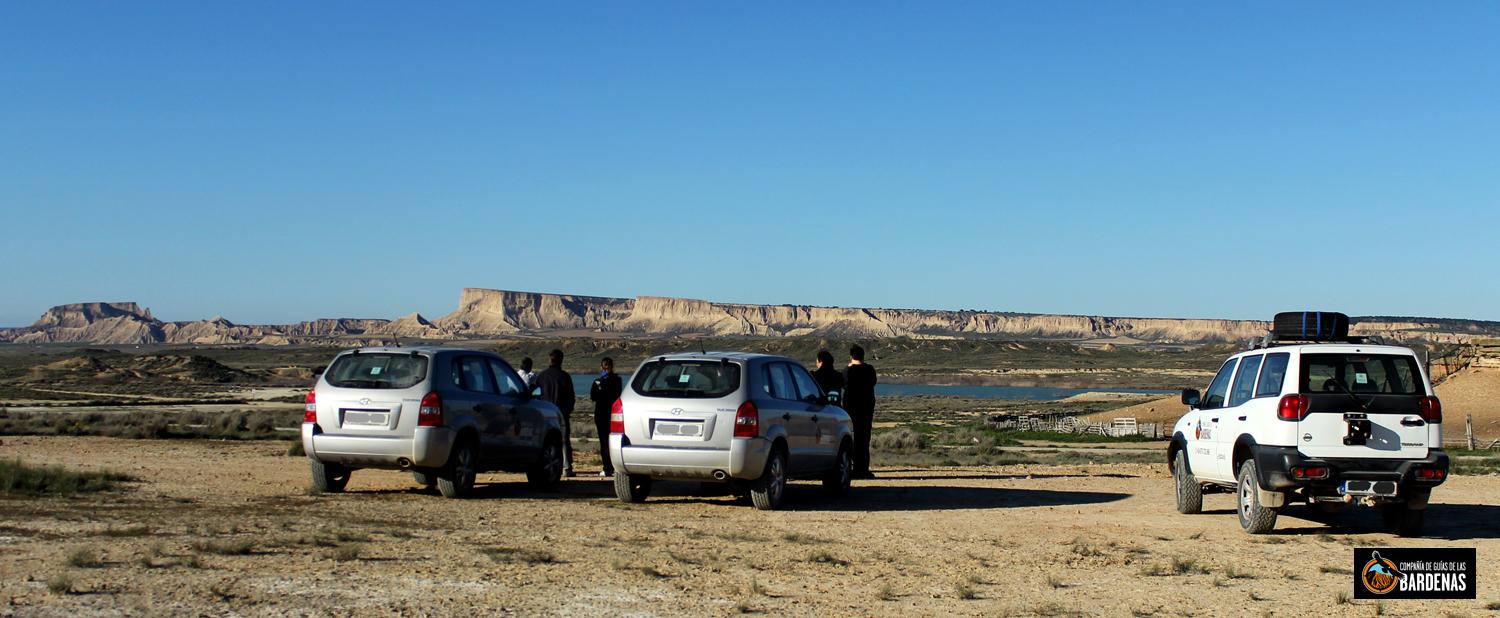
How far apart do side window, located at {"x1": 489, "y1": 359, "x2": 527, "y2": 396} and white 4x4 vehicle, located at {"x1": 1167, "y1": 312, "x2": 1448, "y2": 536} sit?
776cm

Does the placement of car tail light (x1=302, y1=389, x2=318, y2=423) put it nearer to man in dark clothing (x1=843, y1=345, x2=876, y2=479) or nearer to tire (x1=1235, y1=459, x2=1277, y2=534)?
man in dark clothing (x1=843, y1=345, x2=876, y2=479)

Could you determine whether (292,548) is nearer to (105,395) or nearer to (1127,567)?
(1127,567)

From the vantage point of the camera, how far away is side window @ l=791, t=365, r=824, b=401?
50.8 feet

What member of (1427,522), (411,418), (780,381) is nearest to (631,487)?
(780,381)

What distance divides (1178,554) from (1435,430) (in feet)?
8.59

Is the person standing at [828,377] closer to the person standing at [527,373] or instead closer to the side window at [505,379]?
the person standing at [527,373]

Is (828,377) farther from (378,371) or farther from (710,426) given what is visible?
(378,371)

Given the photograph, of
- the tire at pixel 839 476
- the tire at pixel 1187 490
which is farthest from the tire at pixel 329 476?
the tire at pixel 1187 490

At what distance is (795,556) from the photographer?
35.4 feet

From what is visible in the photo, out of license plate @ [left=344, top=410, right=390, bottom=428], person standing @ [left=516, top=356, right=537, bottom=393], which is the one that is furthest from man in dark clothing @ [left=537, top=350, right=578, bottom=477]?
license plate @ [left=344, top=410, right=390, bottom=428]

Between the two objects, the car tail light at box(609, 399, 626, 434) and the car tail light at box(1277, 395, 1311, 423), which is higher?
the car tail light at box(1277, 395, 1311, 423)

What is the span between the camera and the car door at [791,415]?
14.7 m

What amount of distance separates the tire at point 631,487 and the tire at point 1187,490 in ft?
17.6

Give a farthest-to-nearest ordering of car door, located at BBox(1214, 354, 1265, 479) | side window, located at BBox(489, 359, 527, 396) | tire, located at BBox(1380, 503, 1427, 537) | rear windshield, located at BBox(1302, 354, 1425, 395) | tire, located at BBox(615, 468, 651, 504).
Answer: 1. side window, located at BBox(489, 359, 527, 396)
2. tire, located at BBox(615, 468, 651, 504)
3. car door, located at BBox(1214, 354, 1265, 479)
4. tire, located at BBox(1380, 503, 1427, 537)
5. rear windshield, located at BBox(1302, 354, 1425, 395)
